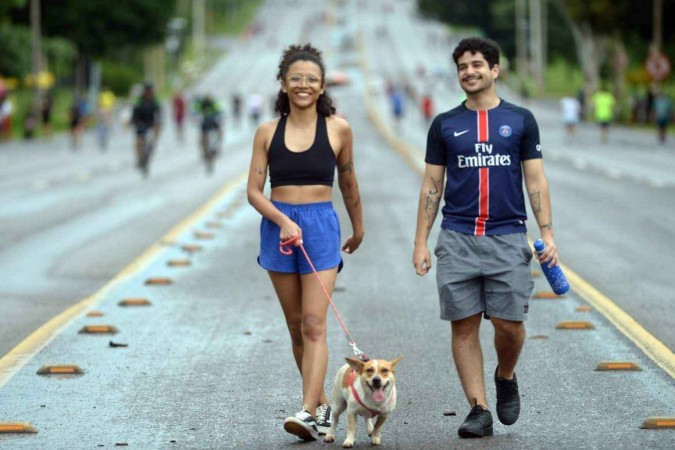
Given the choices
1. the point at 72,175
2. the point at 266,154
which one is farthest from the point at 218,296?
the point at 72,175

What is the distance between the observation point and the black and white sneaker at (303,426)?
22.8 ft

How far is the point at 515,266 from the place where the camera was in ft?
23.5

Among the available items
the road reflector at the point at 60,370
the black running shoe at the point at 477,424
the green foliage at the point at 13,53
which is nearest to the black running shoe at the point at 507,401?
the black running shoe at the point at 477,424

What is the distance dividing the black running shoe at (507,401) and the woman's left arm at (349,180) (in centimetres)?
96

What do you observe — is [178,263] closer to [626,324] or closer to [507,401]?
[626,324]

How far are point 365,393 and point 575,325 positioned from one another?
4377 millimetres

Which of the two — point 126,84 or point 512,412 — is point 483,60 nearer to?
point 512,412

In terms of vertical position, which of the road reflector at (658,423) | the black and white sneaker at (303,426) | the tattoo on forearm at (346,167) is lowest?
the road reflector at (658,423)

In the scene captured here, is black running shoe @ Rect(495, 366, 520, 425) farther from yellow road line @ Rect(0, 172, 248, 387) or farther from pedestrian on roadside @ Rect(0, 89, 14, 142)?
pedestrian on roadside @ Rect(0, 89, 14, 142)

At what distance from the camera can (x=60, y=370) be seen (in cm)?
910

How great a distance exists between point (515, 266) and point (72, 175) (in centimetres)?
2845

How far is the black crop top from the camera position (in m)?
7.29

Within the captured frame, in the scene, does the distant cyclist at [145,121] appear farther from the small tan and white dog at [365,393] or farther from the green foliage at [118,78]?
the green foliage at [118,78]

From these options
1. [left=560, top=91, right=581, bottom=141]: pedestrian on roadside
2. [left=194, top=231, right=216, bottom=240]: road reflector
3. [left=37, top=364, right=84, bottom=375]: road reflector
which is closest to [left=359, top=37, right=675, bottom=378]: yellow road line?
[left=37, top=364, right=84, bottom=375]: road reflector
